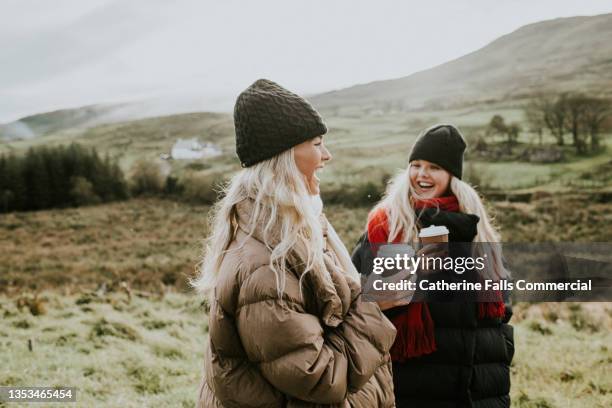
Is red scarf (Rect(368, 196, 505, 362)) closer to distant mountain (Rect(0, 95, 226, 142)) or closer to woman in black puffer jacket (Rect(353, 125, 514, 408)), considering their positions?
woman in black puffer jacket (Rect(353, 125, 514, 408))

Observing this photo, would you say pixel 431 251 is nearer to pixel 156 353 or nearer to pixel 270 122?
pixel 270 122

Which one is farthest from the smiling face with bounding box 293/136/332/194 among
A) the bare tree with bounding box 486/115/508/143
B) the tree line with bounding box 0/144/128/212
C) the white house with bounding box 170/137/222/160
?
the white house with bounding box 170/137/222/160

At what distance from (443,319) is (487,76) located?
25.2 meters

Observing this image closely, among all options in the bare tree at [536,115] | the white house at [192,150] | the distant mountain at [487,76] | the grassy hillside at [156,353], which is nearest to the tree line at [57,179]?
the white house at [192,150]

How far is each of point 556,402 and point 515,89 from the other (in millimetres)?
21205

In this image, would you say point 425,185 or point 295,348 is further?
point 425,185

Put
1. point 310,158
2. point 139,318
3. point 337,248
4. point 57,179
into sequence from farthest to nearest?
point 57,179
point 139,318
point 337,248
point 310,158

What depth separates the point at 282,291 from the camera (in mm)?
1555

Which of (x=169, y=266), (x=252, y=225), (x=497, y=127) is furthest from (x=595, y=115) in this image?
(x=252, y=225)

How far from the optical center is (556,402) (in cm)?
483

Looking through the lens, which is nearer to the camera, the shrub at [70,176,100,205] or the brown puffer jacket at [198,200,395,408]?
the brown puffer jacket at [198,200,395,408]

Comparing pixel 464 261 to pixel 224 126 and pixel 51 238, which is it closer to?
pixel 51 238

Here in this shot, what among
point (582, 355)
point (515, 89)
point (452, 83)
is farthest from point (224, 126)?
point (582, 355)

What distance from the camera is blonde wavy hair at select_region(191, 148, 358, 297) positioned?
5.46 ft
